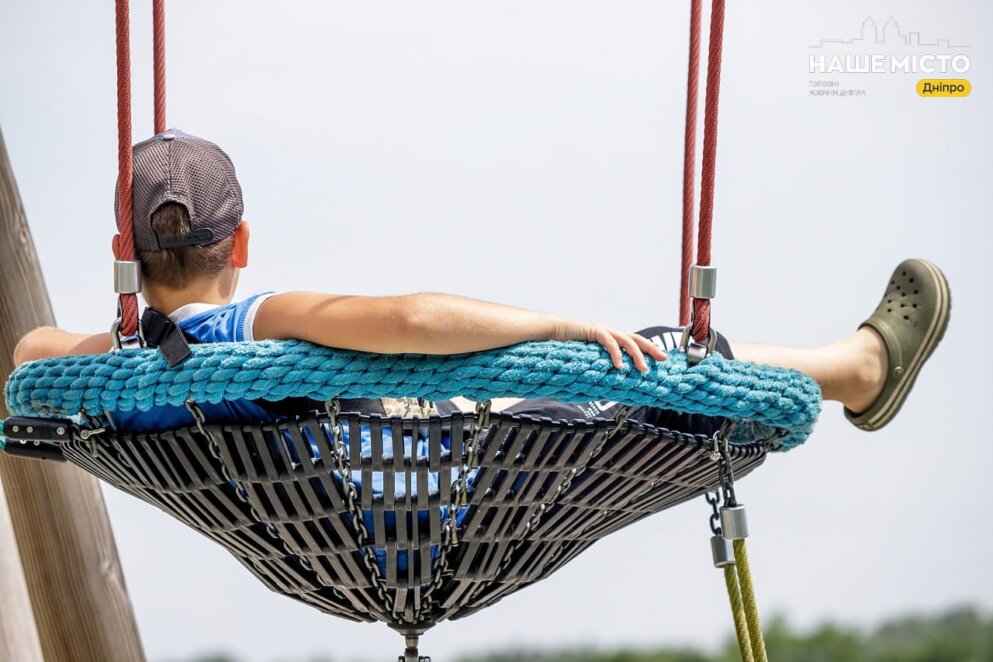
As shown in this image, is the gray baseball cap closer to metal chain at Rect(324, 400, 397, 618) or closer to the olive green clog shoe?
metal chain at Rect(324, 400, 397, 618)

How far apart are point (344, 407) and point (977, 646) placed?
593 cm

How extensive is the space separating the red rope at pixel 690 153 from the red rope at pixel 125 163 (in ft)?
1.69

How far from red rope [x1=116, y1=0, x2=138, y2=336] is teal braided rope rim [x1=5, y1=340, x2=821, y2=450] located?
0.04 meters

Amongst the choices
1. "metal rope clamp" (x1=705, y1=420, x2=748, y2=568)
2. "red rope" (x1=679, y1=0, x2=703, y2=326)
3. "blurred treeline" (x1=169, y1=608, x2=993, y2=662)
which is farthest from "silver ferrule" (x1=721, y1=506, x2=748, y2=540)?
"blurred treeline" (x1=169, y1=608, x2=993, y2=662)

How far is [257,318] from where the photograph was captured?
Result: 1024 millimetres

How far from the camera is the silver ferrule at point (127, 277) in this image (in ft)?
3.26

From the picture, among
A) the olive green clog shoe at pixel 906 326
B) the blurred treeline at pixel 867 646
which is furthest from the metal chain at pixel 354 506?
the blurred treeline at pixel 867 646

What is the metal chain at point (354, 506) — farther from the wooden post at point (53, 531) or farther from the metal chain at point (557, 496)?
the wooden post at point (53, 531)

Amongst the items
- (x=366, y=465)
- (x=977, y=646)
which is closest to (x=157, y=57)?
(x=366, y=465)

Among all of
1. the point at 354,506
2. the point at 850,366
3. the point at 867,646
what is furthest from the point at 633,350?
the point at 867,646

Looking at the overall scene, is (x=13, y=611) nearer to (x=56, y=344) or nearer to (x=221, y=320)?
(x=56, y=344)

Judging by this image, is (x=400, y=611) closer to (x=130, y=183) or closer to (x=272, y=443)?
(x=272, y=443)

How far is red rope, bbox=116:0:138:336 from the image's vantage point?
39.5 inches

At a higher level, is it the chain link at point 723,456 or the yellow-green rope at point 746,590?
the chain link at point 723,456
